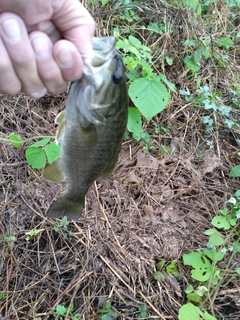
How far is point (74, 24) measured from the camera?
4.64 ft

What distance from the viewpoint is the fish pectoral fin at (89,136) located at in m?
1.48

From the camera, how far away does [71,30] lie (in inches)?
55.9

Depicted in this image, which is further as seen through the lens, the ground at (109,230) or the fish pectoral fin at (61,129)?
the ground at (109,230)

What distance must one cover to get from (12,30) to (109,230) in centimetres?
205

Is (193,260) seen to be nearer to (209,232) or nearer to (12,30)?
(209,232)

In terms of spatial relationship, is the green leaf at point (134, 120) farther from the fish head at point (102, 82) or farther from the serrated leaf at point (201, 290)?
the fish head at point (102, 82)

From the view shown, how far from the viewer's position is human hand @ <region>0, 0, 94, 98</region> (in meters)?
1.23

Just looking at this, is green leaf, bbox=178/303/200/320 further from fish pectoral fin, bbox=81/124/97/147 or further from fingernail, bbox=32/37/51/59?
fingernail, bbox=32/37/51/59

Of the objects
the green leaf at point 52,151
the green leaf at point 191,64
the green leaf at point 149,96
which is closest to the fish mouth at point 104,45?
the green leaf at point 52,151

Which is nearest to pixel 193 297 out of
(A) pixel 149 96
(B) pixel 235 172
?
(B) pixel 235 172

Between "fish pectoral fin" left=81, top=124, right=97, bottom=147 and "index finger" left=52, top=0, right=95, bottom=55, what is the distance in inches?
12.2

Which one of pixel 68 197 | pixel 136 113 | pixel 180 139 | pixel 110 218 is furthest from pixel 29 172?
pixel 180 139

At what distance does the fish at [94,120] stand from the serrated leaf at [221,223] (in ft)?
5.57

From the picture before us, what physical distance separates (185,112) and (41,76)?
2821 mm
